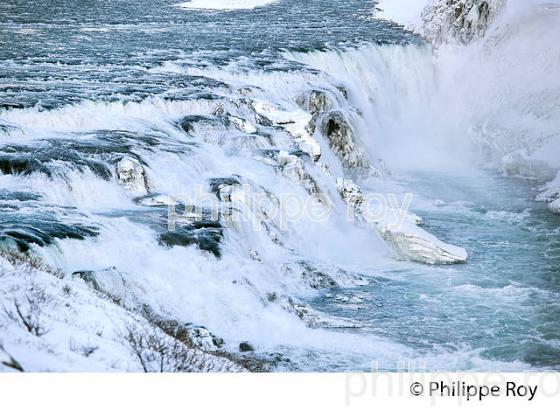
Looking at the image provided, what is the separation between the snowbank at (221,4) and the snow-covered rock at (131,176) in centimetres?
3525

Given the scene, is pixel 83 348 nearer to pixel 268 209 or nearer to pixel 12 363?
pixel 12 363

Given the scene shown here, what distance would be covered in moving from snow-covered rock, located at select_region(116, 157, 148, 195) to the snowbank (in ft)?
→ 116

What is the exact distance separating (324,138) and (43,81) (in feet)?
30.3

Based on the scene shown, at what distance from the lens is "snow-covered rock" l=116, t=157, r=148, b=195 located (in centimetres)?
1858

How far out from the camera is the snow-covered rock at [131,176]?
1858cm

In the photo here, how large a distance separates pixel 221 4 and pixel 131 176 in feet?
122

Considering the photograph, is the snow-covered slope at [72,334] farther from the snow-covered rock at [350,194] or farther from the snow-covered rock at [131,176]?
the snow-covered rock at [350,194]

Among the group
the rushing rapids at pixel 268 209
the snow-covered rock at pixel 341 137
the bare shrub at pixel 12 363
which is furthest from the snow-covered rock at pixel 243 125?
the bare shrub at pixel 12 363

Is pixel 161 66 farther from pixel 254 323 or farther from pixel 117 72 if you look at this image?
pixel 254 323

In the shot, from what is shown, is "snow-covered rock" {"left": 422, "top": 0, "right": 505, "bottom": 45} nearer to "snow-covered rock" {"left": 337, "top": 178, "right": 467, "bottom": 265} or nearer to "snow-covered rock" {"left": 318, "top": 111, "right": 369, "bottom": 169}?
"snow-covered rock" {"left": 318, "top": 111, "right": 369, "bottom": 169}

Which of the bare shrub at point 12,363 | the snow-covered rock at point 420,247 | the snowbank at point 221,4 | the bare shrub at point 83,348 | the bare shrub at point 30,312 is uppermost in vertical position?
the snowbank at point 221,4

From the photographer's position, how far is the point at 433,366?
14117 mm

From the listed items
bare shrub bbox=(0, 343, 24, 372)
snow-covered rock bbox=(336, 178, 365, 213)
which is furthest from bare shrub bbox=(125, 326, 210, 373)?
snow-covered rock bbox=(336, 178, 365, 213)
